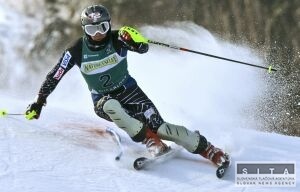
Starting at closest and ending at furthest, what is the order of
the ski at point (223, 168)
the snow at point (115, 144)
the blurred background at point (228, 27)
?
1. the snow at point (115, 144)
2. the ski at point (223, 168)
3. the blurred background at point (228, 27)

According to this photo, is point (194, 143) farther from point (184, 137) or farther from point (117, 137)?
point (117, 137)

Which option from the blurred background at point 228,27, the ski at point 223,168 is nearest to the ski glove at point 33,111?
the ski at point 223,168

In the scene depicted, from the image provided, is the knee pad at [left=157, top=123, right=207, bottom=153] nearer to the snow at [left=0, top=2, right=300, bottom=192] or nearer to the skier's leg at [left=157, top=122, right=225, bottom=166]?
the skier's leg at [left=157, top=122, right=225, bottom=166]

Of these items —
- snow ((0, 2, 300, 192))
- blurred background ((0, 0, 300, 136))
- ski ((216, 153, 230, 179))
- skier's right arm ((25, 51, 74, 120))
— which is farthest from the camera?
A: blurred background ((0, 0, 300, 136))

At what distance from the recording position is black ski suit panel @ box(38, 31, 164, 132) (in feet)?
15.8

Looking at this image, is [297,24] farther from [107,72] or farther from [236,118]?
[107,72]

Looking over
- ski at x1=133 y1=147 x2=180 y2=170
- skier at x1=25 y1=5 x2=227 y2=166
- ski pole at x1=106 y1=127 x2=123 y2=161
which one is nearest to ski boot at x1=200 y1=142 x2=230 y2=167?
skier at x1=25 y1=5 x2=227 y2=166

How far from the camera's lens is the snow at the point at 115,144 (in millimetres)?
4246

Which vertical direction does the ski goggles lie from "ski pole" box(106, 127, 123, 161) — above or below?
above

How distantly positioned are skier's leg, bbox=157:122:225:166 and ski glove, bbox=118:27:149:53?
69 cm

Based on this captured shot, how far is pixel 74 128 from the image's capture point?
5480mm

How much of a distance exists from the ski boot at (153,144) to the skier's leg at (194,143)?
8 centimetres

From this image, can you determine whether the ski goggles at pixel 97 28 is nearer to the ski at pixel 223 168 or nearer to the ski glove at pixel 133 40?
the ski glove at pixel 133 40

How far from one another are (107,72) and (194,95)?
323 cm
